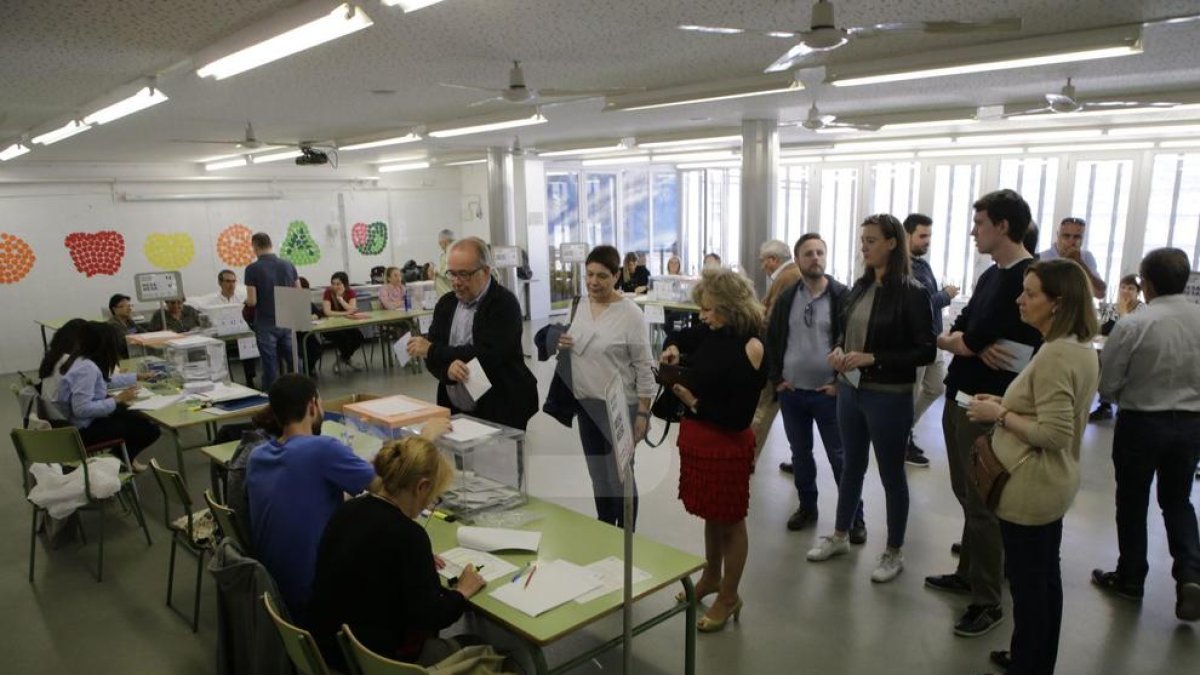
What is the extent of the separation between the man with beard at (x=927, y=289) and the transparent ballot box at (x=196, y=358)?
478 centimetres

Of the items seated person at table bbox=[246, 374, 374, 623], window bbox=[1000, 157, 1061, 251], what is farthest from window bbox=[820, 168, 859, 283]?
seated person at table bbox=[246, 374, 374, 623]

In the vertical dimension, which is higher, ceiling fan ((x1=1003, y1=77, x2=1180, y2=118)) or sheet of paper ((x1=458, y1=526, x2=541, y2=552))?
ceiling fan ((x1=1003, y1=77, x2=1180, y2=118))

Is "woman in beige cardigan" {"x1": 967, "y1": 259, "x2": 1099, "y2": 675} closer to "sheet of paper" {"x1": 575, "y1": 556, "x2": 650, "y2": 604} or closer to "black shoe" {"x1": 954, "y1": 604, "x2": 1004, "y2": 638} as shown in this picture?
"black shoe" {"x1": 954, "y1": 604, "x2": 1004, "y2": 638}

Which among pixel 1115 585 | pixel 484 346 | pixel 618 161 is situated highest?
pixel 618 161

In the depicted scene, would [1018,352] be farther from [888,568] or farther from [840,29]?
[840,29]

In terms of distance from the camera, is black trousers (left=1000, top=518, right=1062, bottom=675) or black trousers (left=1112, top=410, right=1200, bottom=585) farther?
black trousers (left=1112, top=410, right=1200, bottom=585)

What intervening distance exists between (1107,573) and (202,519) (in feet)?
14.3

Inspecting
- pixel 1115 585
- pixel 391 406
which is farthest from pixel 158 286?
pixel 1115 585

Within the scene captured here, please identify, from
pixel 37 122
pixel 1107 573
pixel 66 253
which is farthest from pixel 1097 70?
pixel 66 253

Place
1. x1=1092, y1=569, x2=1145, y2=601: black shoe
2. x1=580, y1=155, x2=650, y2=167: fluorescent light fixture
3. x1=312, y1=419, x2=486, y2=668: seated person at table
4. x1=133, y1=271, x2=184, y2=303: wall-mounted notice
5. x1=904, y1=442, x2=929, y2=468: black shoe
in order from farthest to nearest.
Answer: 1. x1=580, y1=155, x2=650, y2=167: fluorescent light fixture
2. x1=133, y1=271, x2=184, y2=303: wall-mounted notice
3. x1=904, y1=442, x2=929, y2=468: black shoe
4. x1=1092, y1=569, x2=1145, y2=601: black shoe
5. x1=312, y1=419, x2=486, y2=668: seated person at table

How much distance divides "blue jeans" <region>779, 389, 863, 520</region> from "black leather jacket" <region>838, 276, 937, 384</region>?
0.64m

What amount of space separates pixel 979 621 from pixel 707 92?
13.6 feet

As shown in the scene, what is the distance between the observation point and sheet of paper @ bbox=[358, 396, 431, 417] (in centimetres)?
297

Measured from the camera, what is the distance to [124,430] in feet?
15.3
